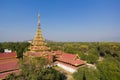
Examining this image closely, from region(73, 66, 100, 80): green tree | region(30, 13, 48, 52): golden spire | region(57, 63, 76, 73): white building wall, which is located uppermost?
region(30, 13, 48, 52): golden spire

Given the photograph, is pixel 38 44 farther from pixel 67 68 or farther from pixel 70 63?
pixel 70 63

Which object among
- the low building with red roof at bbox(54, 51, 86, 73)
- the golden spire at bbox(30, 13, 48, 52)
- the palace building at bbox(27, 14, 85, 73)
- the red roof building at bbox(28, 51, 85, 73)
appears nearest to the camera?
the low building with red roof at bbox(54, 51, 86, 73)

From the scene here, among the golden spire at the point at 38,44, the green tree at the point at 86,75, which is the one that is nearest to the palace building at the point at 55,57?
the golden spire at the point at 38,44

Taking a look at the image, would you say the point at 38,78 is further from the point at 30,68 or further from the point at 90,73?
the point at 90,73

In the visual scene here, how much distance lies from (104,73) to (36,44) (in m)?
17.8

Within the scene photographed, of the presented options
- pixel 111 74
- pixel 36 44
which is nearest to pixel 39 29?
pixel 36 44

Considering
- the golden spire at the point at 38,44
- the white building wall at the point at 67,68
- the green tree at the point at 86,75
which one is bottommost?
the white building wall at the point at 67,68

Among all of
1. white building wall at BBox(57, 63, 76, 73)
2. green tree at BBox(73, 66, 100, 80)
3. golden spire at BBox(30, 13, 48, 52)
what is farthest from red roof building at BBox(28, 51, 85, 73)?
green tree at BBox(73, 66, 100, 80)

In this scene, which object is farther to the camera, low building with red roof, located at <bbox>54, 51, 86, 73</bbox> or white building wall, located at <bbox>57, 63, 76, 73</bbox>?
white building wall, located at <bbox>57, 63, 76, 73</bbox>

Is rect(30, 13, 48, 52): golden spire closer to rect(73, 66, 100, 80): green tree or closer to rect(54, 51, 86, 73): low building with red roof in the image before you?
rect(54, 51, 86, 73): low building with red roof

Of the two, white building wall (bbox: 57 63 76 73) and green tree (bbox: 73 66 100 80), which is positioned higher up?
green tree (bbox: 73 66 100 80)

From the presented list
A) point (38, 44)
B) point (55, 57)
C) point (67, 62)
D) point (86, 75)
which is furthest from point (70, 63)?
point (38, 44)

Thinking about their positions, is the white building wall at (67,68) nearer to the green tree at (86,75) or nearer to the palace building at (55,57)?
the palace building at (55,57)

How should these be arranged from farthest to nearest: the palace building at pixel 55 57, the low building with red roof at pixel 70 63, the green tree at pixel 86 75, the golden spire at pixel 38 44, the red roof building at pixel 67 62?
the golden spire at pixel 38 44, the palace building at pixel 55 57, the red roof building at pixel 67 62, the low building with red roof at pixel 70 63, the green tree at pixel 86 75
